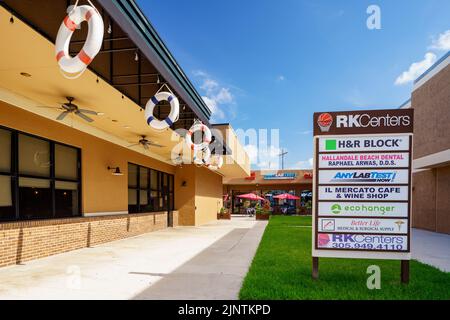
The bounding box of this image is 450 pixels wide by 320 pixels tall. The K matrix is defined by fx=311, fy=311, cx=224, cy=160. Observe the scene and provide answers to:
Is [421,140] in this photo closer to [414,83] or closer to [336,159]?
[414,83]

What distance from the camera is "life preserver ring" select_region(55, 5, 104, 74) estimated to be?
3.86m

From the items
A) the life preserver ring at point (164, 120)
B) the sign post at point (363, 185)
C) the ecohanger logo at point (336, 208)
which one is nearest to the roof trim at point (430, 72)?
the sign post at point (363, 185)

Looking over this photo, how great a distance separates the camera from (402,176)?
5.23 meters

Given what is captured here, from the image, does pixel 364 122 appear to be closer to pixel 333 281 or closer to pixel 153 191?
pixel 333 281

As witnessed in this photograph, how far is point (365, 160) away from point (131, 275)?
15.2ft

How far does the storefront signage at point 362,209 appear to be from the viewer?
5191 millimetres

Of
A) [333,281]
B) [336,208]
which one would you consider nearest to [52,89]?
[336,208]

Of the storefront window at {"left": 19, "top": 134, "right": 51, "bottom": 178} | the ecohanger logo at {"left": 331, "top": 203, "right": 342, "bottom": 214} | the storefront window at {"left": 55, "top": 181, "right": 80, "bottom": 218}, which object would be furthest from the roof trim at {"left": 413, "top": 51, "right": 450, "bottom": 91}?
the storefront window at {"left": 19, "top": 134, "right": 51, "bottom": 178}

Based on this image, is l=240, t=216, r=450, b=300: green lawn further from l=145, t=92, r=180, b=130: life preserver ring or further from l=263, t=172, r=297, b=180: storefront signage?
l=263, t=172, r=297, b=180: storefront signage

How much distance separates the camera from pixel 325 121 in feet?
17.9

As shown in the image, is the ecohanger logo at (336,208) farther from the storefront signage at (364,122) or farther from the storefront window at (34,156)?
the storefront window at (34,156)

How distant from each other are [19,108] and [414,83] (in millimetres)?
18317

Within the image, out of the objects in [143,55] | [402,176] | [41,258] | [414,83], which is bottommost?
[41,258]
